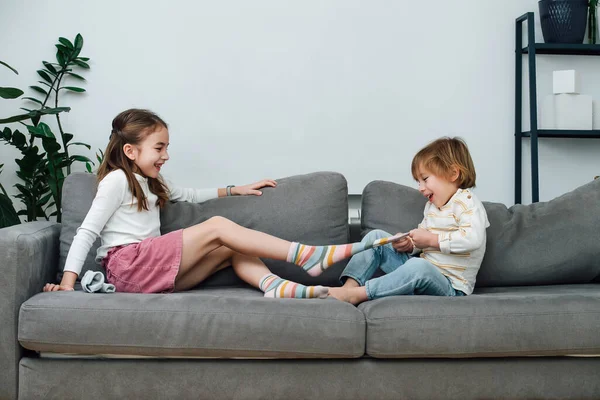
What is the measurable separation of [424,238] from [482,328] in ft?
1.33

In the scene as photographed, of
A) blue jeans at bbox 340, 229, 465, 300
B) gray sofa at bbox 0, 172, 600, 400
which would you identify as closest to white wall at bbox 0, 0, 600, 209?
blue jeans at bbox 340, 229, 465, 300

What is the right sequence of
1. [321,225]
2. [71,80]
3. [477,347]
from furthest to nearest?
[71,80] → [321,225] → [477,347]

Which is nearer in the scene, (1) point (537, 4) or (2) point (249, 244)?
(2) point (249, 244)

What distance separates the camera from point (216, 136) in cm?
346

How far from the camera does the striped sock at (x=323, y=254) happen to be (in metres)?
2.16

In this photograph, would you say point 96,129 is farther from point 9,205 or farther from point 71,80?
point 9,205

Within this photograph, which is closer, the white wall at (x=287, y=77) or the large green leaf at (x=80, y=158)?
the large green leaf at (x=80, y=158)

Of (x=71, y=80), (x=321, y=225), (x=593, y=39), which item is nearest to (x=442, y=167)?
(x=321, y=225)

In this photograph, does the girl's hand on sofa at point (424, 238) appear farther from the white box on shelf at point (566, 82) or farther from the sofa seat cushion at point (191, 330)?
the white box on shelf at point (566, 82)

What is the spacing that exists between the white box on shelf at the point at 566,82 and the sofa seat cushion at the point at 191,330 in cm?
213

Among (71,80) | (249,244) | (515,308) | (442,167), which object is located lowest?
(515,308)

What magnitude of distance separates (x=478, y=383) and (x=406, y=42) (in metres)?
2.06

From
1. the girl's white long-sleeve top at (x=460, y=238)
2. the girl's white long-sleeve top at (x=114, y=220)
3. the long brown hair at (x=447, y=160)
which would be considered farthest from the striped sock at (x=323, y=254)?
the girl's white long-sleeve top at (x=114, y=220)

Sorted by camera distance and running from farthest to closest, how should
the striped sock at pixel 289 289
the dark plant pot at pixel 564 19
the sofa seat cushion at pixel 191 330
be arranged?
the dark plant pot at pixel 564 19, the striped sock at pixel 289 289, the sofa seat cushion at pixel 191 330
